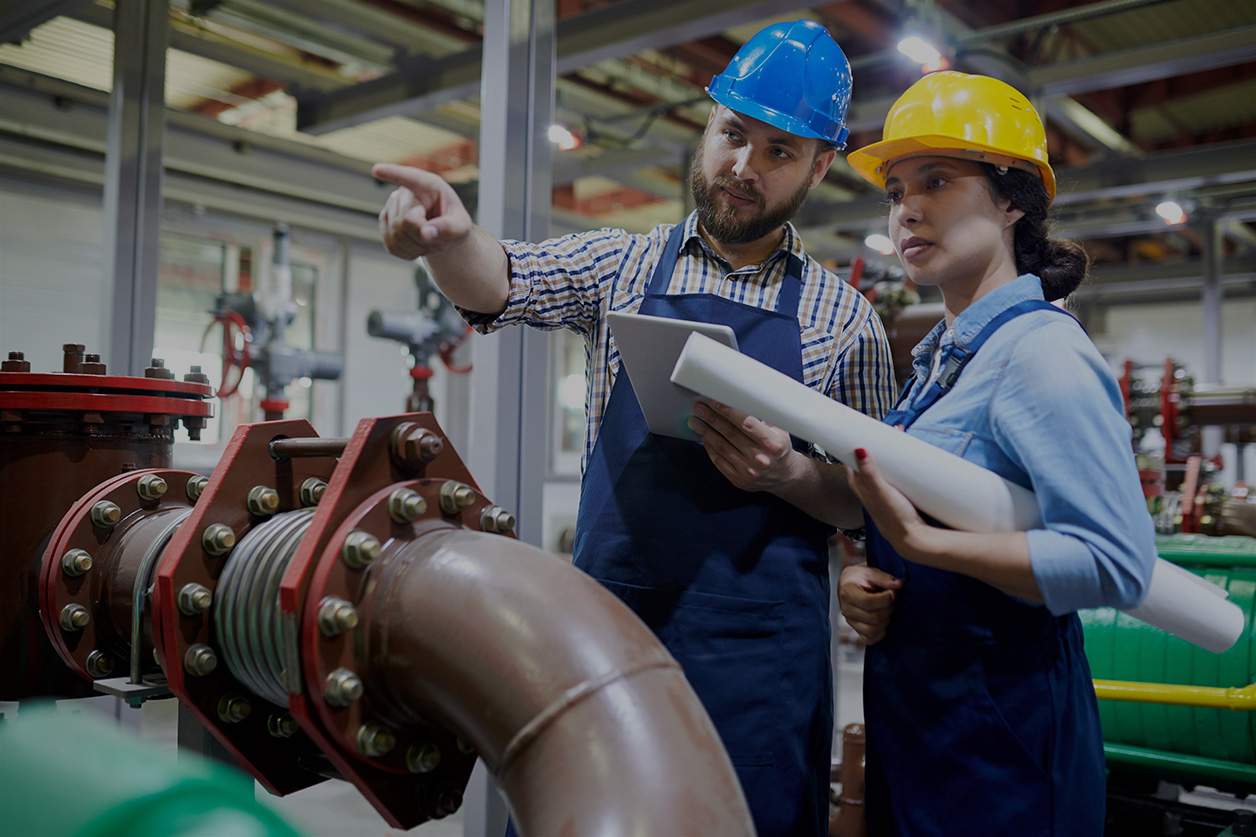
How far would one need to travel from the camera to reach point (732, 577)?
1319mm

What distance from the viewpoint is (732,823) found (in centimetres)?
66

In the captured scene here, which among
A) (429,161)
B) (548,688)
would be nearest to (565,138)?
(429,161)

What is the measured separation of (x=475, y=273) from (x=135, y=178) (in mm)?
2027

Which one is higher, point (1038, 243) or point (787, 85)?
point (787, 85)

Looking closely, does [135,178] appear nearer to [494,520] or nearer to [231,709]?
[231,709]

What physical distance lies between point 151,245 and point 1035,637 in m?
2.61

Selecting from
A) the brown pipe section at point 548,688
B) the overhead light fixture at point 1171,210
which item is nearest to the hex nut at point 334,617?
the brown pipe section at point 548,688

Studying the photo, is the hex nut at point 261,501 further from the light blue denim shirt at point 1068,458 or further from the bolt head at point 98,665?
the light blue denim shirt at point 1068,458

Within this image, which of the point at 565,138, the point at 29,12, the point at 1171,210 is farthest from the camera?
the point at 1171,210

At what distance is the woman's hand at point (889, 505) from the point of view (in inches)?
38.9

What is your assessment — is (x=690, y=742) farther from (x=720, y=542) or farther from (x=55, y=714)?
(x=720, y=542)

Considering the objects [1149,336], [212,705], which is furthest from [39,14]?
[1149,336]

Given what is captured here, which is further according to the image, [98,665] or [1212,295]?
[1212,295]

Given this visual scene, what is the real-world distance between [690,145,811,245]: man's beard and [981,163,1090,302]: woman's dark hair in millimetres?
356
